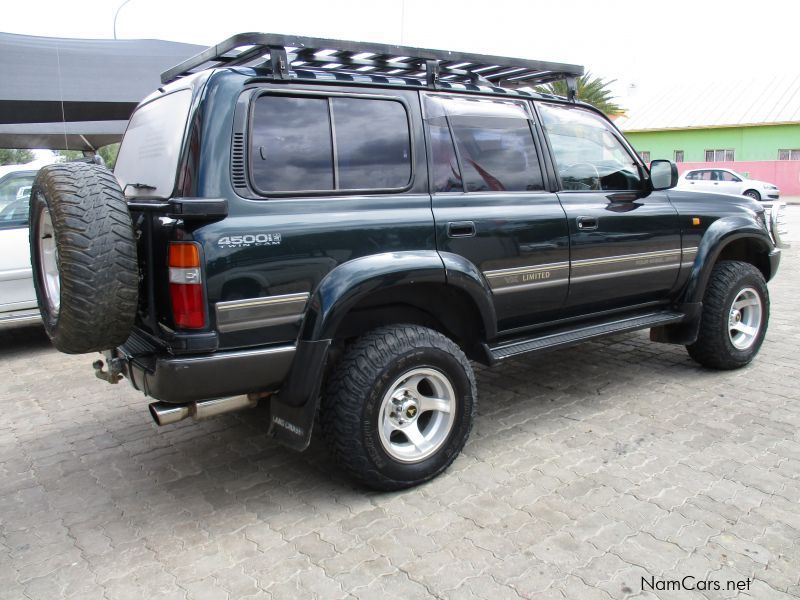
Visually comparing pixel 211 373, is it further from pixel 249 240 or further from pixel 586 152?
pixel 586 152

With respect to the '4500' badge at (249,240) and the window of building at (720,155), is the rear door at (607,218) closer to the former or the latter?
the '4500' badge at (249,240)

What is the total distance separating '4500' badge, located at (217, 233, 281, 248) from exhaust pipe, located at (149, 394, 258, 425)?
27.6 inches

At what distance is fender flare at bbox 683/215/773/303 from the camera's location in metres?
4.55

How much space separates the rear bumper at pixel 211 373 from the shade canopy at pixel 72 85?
623 centimetres

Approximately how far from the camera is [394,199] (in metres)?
3.20

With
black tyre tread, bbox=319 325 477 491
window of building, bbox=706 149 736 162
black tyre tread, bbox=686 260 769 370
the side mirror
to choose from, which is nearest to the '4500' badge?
black tyre tread, bbox=319 325 477 491

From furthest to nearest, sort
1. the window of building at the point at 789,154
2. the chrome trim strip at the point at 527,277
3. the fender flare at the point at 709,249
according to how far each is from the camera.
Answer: the window of building at the point at 789,154 → the fender flare at the point at 709,249 → the chrome trim strip at the point at 527,277

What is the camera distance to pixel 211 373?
2.70 metres

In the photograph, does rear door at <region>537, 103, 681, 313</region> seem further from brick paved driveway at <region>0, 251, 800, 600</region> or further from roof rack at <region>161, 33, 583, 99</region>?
brick paved driveway at <region>0, 251, 800, 600</region>

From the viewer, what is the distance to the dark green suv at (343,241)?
2684 millimetres

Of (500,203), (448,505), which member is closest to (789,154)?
(500,203)

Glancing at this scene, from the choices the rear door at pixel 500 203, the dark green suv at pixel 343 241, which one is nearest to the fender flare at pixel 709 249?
the dark green suv at pixel 343 241

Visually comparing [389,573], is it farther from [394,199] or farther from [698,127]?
[698,127]

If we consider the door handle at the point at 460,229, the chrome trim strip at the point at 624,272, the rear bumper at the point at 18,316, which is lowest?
the rear bumper at the point at 18,316
